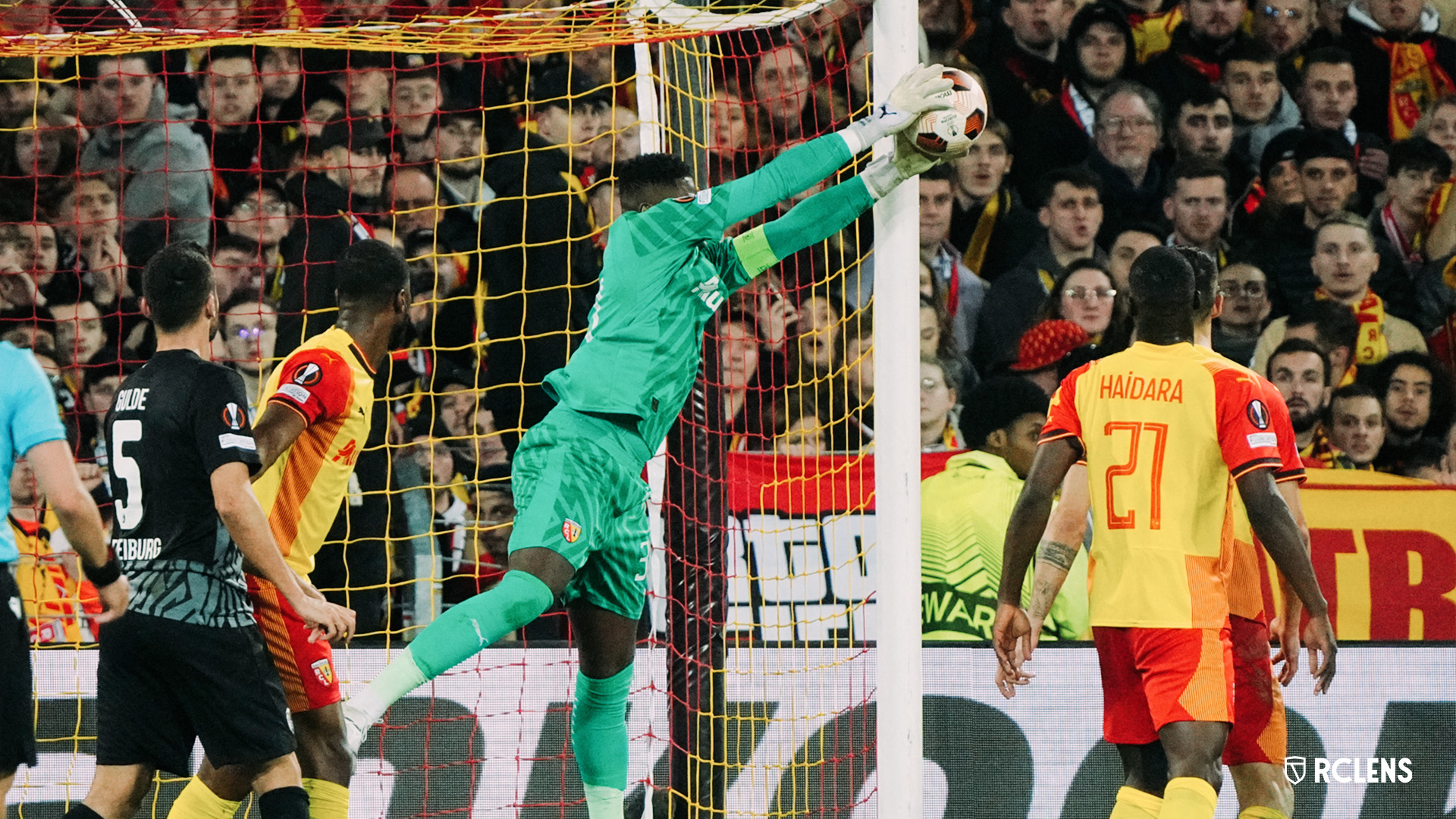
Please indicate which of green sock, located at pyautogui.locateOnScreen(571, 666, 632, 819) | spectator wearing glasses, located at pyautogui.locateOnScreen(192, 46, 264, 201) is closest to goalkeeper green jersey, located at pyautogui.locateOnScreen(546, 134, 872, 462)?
green sock, located at pyautogui.locateOnScreen(571, 666, 632, 819)

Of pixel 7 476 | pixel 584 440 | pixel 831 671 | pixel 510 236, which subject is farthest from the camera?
pixel 510 236

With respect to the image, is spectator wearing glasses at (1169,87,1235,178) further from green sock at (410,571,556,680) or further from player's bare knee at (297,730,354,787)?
player's bare knee at (297,730,354,787)

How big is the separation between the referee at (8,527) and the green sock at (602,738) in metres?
1.40

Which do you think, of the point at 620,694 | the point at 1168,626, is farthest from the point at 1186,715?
the point at 620,694

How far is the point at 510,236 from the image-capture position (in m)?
6.91

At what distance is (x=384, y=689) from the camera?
394cm

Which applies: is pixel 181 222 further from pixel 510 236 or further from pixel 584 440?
pixel 584 440

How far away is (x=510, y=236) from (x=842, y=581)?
2196 mm

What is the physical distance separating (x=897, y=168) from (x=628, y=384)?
0.99 m

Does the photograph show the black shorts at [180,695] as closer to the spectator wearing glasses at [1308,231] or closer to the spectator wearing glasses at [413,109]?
Result: the spectator wearing glasses at [413,109]

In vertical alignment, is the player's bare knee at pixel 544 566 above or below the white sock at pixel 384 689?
above

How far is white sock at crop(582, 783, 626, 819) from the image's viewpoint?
4.64 metres

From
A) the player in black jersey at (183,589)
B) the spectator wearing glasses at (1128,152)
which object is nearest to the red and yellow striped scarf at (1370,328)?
the spectator wearing glasses at (1128,152)

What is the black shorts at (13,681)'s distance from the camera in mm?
3799
